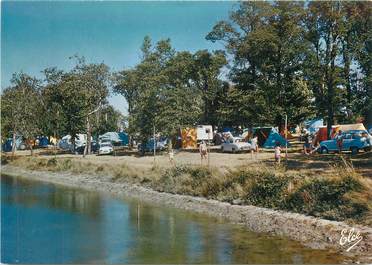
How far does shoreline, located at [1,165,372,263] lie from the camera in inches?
707

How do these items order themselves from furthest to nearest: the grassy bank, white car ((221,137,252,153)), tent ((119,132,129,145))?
1. tent ((119,132,129,145))
2. white car ((221,137,252,153))
3. the grassy bank

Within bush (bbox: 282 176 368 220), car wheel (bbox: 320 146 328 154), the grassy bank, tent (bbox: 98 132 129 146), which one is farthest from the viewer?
tent (bbox: 98 132 129 146)

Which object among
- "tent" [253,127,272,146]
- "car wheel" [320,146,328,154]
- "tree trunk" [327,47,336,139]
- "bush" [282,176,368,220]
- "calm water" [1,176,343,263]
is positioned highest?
"tree trunk" [327,47,336,139]

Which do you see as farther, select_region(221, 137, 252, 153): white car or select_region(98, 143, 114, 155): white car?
select_region(98, 143, 114, 155): white car

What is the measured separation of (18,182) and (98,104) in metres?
23.7

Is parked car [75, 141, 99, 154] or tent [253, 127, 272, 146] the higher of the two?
tent [253, 127, 272, 146]

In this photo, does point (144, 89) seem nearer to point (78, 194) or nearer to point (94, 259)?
point (78, 194)

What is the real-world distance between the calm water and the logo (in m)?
0.87

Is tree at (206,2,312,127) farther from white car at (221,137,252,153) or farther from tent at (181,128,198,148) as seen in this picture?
tent at (181,128,198,148)

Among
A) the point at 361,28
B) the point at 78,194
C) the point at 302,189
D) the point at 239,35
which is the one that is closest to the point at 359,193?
the point at 302,189

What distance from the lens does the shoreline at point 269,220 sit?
18.0 meters

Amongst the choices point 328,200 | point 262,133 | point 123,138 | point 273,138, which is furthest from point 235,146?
point 123,138

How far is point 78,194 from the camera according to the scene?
119 feet

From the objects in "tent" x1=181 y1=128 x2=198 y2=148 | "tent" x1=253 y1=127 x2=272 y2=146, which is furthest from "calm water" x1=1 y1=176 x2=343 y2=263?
"tent" x1=181 y1=128 x2=198 y2=148
